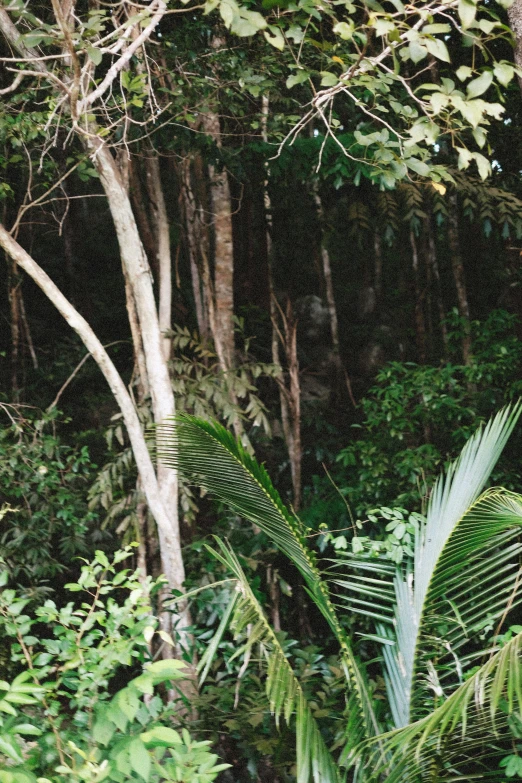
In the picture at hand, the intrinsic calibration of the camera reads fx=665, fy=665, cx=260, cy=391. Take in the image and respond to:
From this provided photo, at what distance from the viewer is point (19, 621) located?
64.9 inches

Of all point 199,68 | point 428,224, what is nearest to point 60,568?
point 199,68

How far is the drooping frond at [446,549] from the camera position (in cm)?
204

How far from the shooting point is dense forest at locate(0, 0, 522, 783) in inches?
71.6

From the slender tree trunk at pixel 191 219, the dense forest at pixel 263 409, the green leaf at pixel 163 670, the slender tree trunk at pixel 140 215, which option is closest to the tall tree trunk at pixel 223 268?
the dense forest at pixel 263 409

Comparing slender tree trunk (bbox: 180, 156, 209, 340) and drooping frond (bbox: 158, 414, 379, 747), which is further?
slender tree trunk (bbox: 180, 156, 209, 340)

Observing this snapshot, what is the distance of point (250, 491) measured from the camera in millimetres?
2078

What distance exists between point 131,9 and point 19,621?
3002 millimetres

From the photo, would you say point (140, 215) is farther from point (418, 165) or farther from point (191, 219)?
point (418, 165)

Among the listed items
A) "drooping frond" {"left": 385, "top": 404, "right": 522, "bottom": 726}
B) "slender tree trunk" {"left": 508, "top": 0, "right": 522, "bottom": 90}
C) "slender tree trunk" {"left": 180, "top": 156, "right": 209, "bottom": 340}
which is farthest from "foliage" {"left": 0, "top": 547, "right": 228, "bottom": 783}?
"slender tree trunk" {"left": 180, "top": 156, "right": 209, "bottom": 340}

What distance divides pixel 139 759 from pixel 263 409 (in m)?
2.85

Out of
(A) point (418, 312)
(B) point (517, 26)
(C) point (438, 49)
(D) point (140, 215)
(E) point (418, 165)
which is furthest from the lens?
(A) point (418, 312)

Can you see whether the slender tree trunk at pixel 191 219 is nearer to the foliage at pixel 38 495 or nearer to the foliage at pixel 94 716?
the foliage at pixel 38 495

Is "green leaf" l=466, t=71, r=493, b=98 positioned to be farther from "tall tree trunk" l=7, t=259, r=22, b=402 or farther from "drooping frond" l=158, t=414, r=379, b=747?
"tall tree trunk" l=7, t=259, r=22, b=402

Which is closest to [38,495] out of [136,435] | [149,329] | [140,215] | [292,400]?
[136,435]
